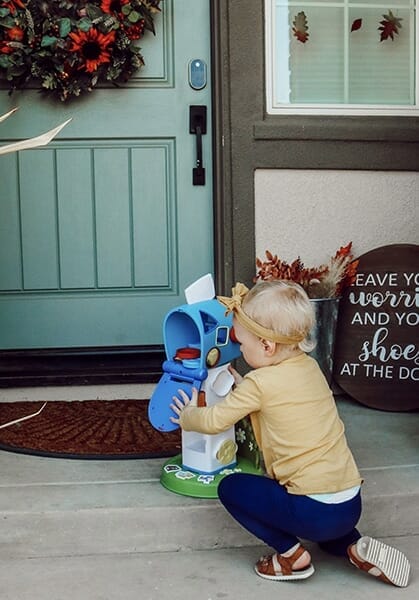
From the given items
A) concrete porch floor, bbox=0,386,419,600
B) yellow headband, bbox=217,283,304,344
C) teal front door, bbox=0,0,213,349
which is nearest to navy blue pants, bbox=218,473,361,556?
concrete porch floor, bbox=0,386,419,600

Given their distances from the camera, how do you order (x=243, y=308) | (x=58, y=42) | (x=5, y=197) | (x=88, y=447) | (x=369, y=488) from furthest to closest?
(x=5, y=197) < (x=58, y=42) < (x=88, y=447) < (x=369, y=488) < (x=243, y=308)

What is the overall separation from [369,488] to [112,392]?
1.38m

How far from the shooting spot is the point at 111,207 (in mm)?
3770

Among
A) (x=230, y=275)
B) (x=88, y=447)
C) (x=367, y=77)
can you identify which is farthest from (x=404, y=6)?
(x=88, y=447)

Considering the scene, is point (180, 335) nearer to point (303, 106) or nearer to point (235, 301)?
point (235, 301)

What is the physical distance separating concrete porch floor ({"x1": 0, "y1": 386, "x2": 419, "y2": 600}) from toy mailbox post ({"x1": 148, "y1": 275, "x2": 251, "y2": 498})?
0.09m

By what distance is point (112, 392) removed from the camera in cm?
363

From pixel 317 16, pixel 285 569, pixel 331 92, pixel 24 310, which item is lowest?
pixel 285 569

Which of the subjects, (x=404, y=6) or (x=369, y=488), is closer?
(x=369, y=488)

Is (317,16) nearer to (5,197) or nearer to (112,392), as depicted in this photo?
(5,197)

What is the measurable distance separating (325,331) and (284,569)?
3.91 feet

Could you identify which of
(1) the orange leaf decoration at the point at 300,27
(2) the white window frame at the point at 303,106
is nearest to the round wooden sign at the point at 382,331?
(2) the white window frame at the point at 303,106

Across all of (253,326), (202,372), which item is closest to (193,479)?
(202,372)

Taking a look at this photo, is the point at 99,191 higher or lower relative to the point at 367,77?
lower
